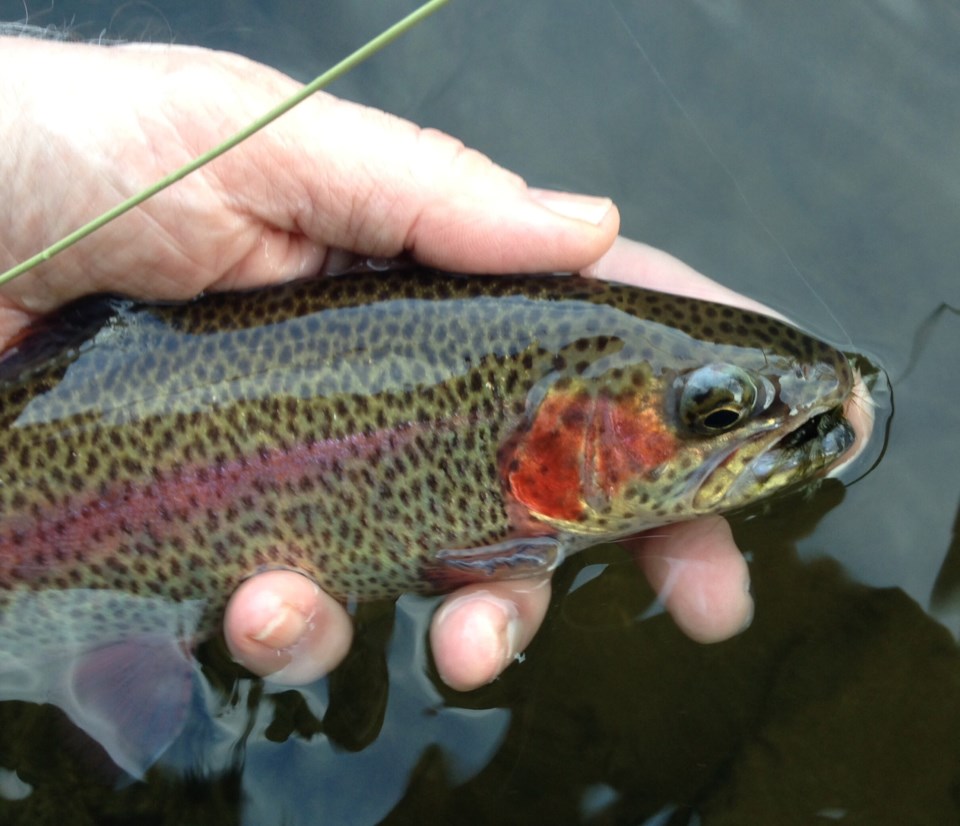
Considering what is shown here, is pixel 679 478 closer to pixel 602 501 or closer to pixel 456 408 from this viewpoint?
pixel 602 501

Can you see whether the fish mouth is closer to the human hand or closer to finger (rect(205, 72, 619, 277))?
the human hand

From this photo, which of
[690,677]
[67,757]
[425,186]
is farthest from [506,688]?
[425,186]

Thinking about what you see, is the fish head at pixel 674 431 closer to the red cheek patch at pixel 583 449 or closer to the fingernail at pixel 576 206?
the red cheek patch at pixel 583 449

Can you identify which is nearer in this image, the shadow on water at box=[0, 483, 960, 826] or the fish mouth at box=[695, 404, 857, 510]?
the fish mouth at box=[695, 404, 857, 510]

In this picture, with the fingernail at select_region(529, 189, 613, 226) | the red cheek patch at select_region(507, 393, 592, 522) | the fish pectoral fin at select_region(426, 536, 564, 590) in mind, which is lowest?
the fish pectoral fin at select_region(426, 536, 564, 590)

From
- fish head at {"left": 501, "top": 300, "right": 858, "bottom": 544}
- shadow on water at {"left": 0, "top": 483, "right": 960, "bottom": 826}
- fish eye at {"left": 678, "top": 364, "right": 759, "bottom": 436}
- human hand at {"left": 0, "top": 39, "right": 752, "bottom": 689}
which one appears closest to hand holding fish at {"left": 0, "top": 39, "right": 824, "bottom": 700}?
human hand at {"left": 0, "top": 39, "right": 752, "bottom": 689}

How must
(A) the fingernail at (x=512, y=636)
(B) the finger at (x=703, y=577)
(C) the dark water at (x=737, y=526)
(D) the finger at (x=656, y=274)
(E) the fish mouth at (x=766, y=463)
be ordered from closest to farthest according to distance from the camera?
(E) the fish mouth at (x=766, y=463) < (A) the fingernail at (x=512, y=636) < (B) the finger at (x=703, y=577) < (C) the dark water at (x=737, y=526) < (D) the finger at (x=656, y=274)

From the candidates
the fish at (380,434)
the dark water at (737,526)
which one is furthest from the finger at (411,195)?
the dark water at (737,526)
